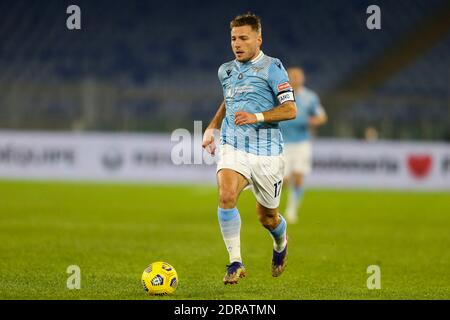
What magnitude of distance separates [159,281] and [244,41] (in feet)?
6.80

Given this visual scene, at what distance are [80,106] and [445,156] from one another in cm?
986

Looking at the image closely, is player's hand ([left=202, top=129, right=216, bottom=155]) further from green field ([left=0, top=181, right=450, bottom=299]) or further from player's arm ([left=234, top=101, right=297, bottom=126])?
green field ([left=0, top=181, right=450, bottom=299])

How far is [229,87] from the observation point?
7.53 m

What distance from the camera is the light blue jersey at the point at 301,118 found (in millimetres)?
14977

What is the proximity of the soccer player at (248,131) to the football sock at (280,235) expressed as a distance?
0.28m

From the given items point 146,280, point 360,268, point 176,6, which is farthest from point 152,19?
point 146,280

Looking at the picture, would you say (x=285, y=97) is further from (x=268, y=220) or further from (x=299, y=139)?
(x=299, y=139)

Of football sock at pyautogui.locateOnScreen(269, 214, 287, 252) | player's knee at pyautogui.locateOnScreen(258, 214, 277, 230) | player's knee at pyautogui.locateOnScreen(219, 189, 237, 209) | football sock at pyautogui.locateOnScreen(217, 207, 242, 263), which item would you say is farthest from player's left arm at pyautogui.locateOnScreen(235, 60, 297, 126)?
football sock at pyautogui.locateOnScreen(269, 214, 287, 252)

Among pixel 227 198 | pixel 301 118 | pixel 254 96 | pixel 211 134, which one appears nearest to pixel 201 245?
pixel 211 134

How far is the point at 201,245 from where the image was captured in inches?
436

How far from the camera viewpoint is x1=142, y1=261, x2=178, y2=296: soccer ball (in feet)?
22.6

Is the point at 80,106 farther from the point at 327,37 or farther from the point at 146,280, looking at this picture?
the point at 146,280

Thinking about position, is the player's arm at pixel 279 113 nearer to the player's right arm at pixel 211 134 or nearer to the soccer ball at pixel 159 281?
the player's right arm at pixel 211 134

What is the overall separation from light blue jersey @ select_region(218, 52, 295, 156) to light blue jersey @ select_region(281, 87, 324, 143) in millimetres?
7324
